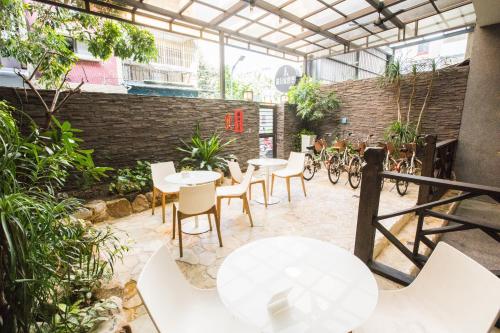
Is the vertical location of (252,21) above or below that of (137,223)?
above

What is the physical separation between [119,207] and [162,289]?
3.07m

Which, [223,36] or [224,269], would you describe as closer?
[224,269]

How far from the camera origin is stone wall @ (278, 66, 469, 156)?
500 centimetres

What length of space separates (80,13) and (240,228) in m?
4.96

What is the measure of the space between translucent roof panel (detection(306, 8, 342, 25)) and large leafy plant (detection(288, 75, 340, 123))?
6.05ft

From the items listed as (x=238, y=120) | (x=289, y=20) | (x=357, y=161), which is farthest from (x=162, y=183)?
(x=289, y=20)

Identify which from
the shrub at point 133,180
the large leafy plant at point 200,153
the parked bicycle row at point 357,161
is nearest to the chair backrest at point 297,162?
the parked bicycle row at point 357,161

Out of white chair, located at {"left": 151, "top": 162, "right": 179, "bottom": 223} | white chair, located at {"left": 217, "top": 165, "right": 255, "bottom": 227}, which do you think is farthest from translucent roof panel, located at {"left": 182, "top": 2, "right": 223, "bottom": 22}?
white chair, located at {"left": 217, "top": 165, "right": 255, "bottom": 227}

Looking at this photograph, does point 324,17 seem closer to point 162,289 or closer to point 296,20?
point 296,20

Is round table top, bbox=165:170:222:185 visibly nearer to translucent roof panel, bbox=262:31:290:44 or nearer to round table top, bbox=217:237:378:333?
round table top, bbox=217:237:378:333

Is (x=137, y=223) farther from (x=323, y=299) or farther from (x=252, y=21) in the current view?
(x=252, y=21)

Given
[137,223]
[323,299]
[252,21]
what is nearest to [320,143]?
[252,21]

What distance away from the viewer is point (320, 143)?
242 inches

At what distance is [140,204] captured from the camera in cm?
393
